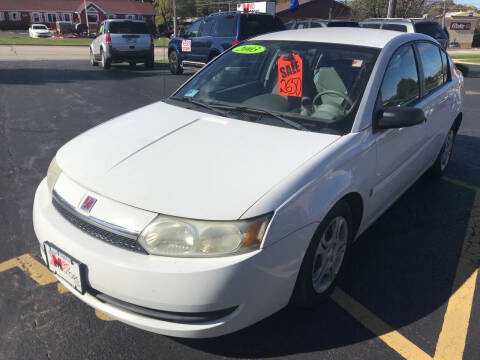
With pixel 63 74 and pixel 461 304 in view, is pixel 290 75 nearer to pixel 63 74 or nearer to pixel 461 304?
pixel 461 304

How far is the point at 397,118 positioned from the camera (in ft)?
8.74

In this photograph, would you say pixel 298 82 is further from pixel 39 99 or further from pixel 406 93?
pixel 39 99

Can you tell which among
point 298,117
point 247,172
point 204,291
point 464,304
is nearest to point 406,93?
point 298,117

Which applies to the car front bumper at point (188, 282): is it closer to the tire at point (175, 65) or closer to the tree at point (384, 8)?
the tire at point (175, 65)

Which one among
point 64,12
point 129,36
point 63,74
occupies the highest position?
point 64,12

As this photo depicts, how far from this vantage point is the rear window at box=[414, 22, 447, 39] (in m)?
12.9

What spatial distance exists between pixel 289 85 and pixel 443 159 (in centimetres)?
255

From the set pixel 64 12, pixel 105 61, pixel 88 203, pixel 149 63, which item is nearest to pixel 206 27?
pixel 149 63

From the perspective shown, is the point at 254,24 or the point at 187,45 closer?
the point at 254,24

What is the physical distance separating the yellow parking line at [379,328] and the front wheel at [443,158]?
8.03 feet

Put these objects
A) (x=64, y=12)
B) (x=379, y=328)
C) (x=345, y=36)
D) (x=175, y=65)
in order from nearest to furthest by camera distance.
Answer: (x=379, y=328) → (x=345, y=36) → (x=175, y=65) → (x=64, y=12)

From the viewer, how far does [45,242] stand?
7.38 ft

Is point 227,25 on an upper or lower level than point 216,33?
upper

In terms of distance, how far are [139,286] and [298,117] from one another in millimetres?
1521
